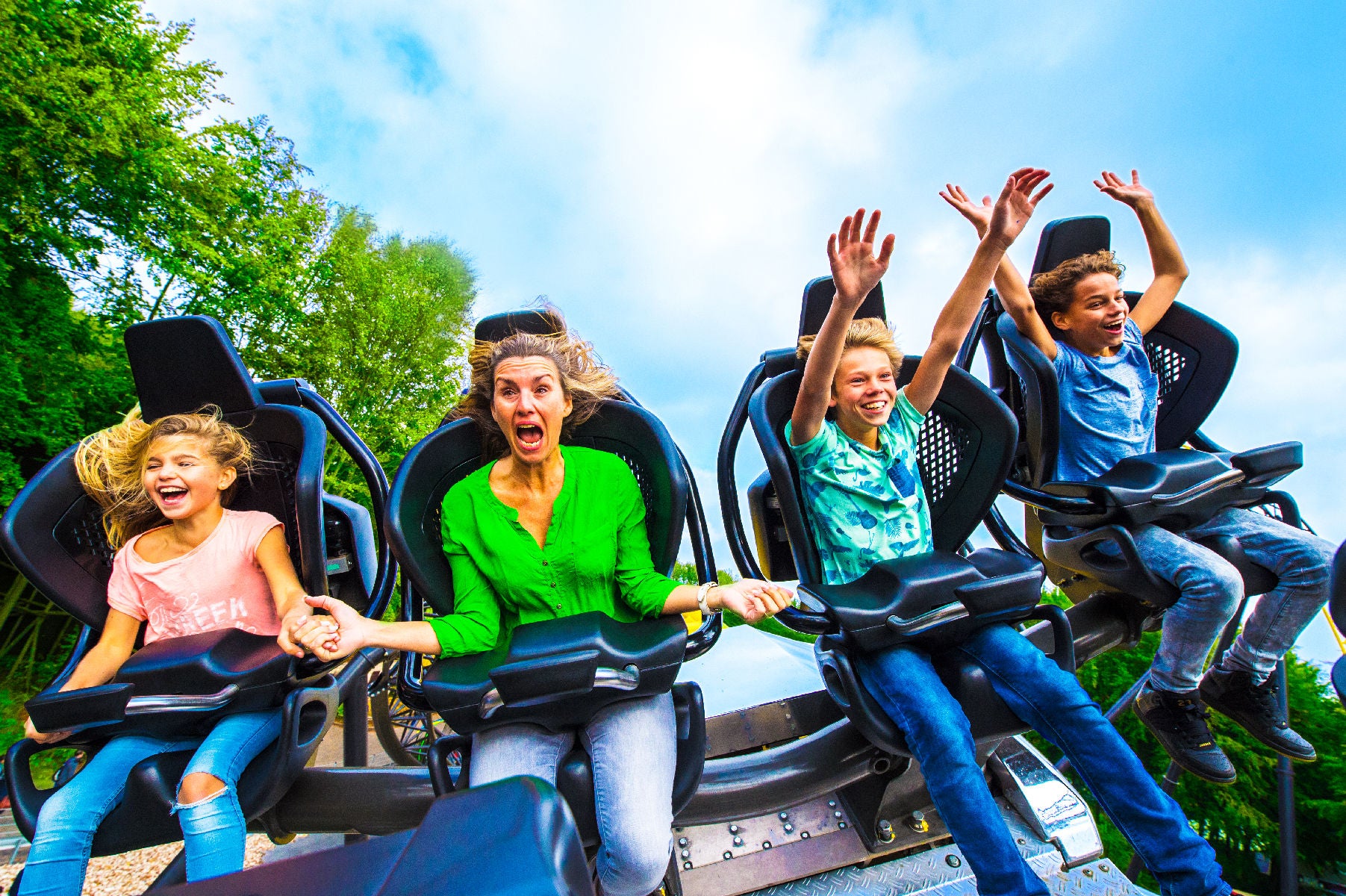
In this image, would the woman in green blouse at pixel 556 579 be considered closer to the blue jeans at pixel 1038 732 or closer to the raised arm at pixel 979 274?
the blue jeans at pixel 1038 732

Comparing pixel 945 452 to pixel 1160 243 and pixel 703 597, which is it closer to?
pixel 703 597

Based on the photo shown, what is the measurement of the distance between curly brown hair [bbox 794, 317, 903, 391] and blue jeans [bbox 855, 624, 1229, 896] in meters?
0.78

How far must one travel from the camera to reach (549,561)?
155 cm

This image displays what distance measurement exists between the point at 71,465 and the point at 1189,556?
3.08m

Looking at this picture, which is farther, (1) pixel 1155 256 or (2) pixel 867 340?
(1) pixel 1155 256

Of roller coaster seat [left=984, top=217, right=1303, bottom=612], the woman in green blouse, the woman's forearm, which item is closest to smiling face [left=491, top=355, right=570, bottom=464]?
the woman in green blouse

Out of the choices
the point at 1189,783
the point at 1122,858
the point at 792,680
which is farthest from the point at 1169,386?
the point at 1122,858

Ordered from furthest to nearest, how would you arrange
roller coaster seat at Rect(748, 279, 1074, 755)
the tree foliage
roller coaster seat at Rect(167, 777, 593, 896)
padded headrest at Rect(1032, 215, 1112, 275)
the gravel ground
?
the tree foliage
the gravel ground
padded headrest at Rect(1032, 215, 1112, 275)
roller coaster seat at Rect(748, 279, 1074, 755)
roller coaster seat at Rect(167, 777, 593, 896)

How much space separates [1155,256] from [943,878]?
7.20ft

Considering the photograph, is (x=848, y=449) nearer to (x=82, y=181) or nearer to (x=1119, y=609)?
(x=1119, y=609)

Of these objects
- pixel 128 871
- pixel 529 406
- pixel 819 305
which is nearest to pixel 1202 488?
pixel 819 305

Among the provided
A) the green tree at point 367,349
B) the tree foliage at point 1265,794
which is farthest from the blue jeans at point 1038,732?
the green tree at point 367,349

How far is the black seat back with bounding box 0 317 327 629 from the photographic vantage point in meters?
1.67

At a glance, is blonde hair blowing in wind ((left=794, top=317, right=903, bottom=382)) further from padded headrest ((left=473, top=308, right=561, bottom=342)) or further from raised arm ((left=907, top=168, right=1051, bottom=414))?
padded headrest ((left=473, top=308, right=561, bottom=342))
